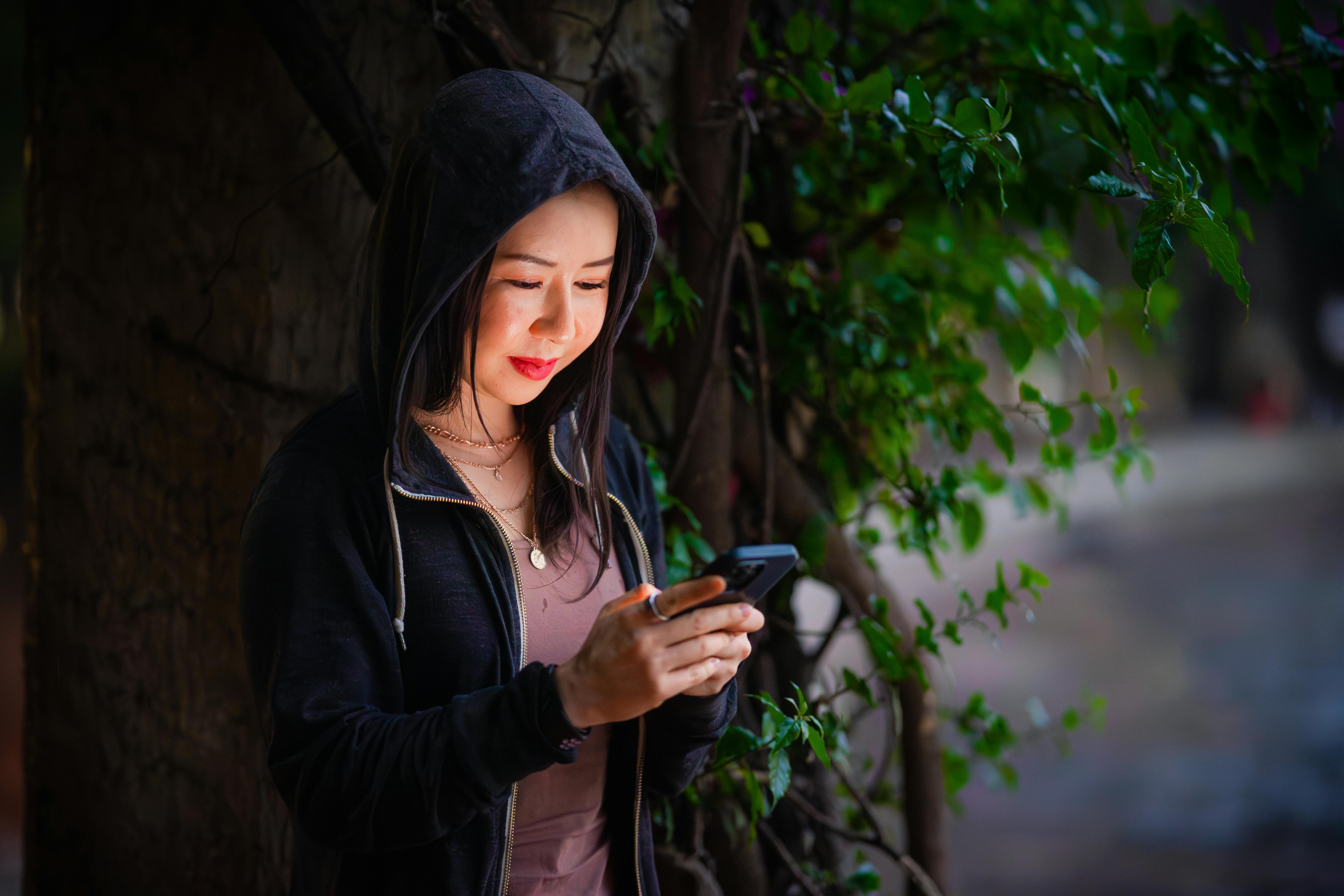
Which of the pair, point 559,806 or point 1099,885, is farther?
point 1099,885

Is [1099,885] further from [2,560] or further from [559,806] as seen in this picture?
[2,560]

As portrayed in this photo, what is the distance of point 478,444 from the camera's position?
862 millimetres

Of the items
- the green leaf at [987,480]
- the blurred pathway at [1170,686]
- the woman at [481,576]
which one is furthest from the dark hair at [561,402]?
the blurred pathway at [1170,686]

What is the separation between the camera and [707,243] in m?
1.16

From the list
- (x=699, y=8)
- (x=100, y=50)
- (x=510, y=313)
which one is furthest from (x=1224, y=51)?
(x=100, y=50)

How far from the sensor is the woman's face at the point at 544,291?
75cm

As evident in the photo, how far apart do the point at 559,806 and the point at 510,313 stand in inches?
17.0

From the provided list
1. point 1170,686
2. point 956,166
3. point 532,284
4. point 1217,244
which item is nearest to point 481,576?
point 532,284

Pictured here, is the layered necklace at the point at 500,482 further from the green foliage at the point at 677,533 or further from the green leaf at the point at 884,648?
the green leaf at the point at 884,648

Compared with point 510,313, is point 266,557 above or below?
below

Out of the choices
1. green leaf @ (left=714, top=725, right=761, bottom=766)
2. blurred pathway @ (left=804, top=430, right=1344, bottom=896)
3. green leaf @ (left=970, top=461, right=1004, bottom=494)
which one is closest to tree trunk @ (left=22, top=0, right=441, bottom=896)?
green leaf @ (left=714, top=725, right=761, bottom=766)

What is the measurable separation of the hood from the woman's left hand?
0.30 m

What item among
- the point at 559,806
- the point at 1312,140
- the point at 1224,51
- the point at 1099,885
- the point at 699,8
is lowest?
the point at 1099,885

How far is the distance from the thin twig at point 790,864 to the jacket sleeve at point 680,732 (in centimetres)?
35
